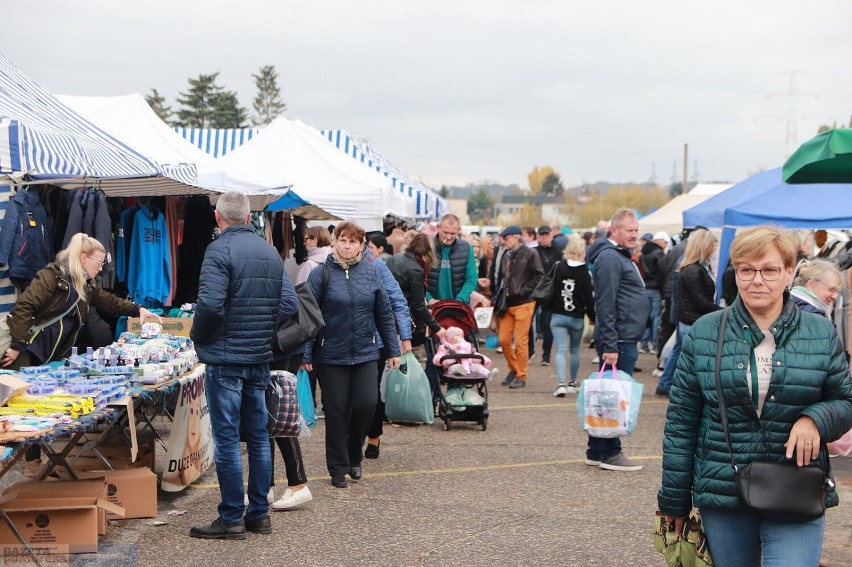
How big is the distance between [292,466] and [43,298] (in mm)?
2295

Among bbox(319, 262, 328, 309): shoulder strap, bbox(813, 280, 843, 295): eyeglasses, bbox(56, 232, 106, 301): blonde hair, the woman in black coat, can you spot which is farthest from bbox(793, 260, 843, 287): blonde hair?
bbox(56, 232, 106, 301): blonde hair

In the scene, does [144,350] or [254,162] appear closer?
[144,350]

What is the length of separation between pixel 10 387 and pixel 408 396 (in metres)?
4.70

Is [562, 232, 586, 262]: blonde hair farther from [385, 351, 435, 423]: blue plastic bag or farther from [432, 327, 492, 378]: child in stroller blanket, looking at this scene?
[385, 351, 435, 423]: blue plastic bag

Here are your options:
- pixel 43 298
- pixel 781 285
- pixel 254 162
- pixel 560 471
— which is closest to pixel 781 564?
pixel 781 285

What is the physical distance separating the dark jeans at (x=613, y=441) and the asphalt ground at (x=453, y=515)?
5.2 inches

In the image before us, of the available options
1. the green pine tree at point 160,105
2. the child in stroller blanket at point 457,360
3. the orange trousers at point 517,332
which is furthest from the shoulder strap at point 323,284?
the green pine tree at point 160,105

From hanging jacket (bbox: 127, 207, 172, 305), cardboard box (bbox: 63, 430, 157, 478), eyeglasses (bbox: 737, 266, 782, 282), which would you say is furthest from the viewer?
hanging jacket (bbox: 127, 207, 172, 305)

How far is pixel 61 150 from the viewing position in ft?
25.0

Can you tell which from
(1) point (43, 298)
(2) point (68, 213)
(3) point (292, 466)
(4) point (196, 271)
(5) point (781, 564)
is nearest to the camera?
(5) point (781, 564)

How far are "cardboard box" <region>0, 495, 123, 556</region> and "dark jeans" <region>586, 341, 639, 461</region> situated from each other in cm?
422

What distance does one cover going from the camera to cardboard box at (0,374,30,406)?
550 centimetres

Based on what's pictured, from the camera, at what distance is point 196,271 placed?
10.9 meters

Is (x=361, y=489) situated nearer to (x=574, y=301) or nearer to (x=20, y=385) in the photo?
Result: (x=20, y=385)
